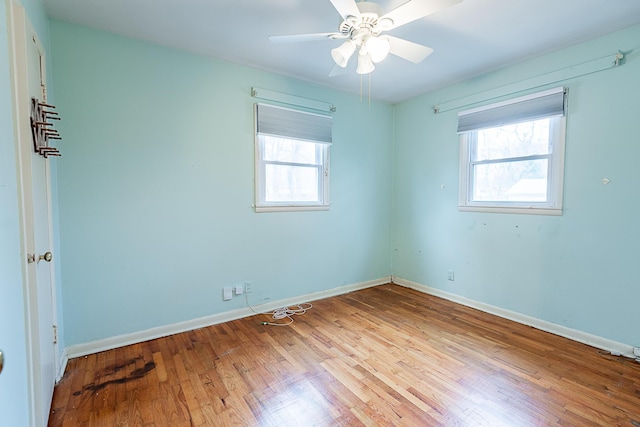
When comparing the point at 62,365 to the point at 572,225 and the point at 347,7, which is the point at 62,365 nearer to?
the point at 347,7

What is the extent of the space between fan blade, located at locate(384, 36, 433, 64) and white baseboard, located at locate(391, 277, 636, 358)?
8.67ft

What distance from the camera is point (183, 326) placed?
2732 mm

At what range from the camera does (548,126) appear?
277 cm

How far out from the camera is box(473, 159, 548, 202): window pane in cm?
283

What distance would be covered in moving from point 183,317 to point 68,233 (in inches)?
45.4

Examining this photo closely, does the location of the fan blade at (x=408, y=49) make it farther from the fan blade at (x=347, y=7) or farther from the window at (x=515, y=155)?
the window at (x=515, y=155)

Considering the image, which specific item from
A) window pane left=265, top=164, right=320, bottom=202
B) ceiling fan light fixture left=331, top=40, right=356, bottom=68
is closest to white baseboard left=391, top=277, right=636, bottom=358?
window pane left=265, top=164, right=320, bottom=202

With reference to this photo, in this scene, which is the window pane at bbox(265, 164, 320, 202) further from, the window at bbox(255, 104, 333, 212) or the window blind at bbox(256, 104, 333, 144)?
the window blind at bbox(256, 104, 333, 144)

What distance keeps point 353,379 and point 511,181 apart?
251cm

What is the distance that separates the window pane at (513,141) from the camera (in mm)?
2812

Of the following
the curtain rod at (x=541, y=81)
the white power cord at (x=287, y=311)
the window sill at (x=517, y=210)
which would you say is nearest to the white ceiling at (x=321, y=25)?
the curtain rod at (x=541, y=81)

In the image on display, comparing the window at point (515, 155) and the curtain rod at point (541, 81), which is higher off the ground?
the curtain rod at point (541, 81)

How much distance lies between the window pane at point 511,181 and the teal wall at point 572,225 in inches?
7.8

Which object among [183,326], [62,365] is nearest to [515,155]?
[183,326]
